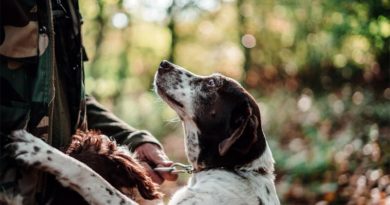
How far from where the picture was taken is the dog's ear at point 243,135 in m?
3.85

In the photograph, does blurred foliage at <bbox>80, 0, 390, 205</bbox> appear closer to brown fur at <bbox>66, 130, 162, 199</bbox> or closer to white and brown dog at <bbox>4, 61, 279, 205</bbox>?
white and brown dog at <bbox>4, 61, 279, 205</bbox>

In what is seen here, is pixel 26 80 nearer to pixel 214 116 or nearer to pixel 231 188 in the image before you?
pixel 231 188

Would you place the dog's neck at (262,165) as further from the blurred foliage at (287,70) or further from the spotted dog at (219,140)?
the blurred foliage at (287,70)

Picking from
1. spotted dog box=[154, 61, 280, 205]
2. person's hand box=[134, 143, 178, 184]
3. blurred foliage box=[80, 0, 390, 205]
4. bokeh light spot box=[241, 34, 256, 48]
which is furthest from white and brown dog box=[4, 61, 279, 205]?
bokeh light spot box=[241, 34, 256, 48]

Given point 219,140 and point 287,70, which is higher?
point 287,70

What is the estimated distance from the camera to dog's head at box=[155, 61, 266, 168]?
12.7ft

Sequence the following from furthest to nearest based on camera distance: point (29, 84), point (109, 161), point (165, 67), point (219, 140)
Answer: point (165, 67) → point (219, 140) → point (109, 161) → point (29, 84)

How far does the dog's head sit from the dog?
65 centimetres

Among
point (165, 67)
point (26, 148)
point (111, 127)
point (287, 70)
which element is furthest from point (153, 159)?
point (287, 70)

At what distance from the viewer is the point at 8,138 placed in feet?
8.99

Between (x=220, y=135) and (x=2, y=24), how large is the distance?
1.84 meters

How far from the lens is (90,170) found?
3.13 m

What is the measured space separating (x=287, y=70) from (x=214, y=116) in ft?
44.2

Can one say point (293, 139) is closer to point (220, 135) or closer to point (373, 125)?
point (373, 125)
